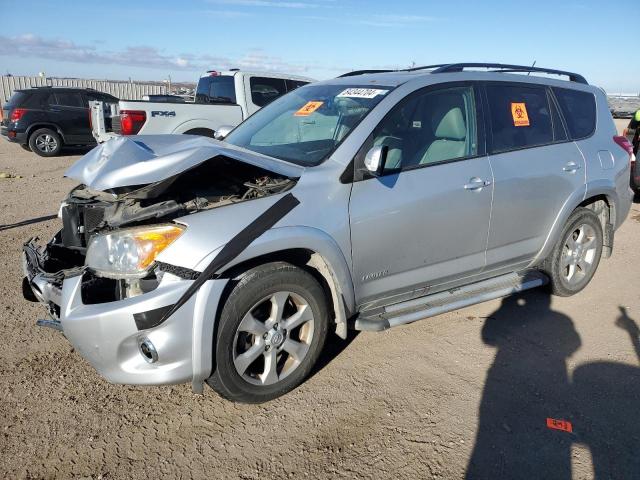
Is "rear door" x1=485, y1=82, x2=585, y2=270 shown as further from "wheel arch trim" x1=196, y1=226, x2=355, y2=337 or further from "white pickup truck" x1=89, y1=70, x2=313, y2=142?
"white pickup truck" x1=89, y1=70, x2=313, y2=142

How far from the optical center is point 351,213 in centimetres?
312

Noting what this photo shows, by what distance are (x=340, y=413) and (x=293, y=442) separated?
0.37 meters

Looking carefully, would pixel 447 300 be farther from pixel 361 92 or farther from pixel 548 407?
pixel 361 92

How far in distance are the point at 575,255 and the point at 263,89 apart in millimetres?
7327

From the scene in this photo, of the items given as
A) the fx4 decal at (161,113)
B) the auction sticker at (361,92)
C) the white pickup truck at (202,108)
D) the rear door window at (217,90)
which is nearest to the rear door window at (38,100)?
the white pickup truck at (202,108)

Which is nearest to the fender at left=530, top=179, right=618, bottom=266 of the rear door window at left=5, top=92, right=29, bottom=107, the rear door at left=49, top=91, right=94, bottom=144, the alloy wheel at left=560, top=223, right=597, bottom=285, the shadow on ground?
the alloy wheel at left=560, top=223, right=597, bottom=285

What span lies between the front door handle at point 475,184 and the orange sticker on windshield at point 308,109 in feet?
4.06

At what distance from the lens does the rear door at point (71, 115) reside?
13359 mm

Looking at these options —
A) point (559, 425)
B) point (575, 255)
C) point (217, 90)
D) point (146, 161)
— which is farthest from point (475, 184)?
point (217, 90)

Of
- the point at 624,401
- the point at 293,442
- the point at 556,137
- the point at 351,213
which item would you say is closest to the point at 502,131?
the point at 556,137

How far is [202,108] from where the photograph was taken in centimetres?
902

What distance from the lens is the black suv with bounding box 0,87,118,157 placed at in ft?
42.5

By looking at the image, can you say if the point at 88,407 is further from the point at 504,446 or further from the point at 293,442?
the point at 504,446

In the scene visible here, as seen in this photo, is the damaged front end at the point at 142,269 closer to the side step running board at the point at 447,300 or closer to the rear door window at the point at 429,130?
the rear door window at the point at 429,130
